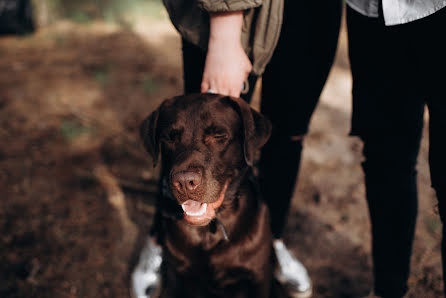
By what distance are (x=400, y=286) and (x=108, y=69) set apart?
4.36m

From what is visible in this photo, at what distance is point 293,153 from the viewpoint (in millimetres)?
2090

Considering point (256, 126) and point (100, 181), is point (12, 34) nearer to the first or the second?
point (100, 181)

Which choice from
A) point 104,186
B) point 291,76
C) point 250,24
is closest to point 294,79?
point 291,76

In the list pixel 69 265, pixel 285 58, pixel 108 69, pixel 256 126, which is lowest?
pixel 69 265

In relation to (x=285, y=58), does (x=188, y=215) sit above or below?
below

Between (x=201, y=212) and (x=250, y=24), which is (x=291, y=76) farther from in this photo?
(x=201, y=212)

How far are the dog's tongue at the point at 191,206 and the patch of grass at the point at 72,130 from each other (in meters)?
2.38

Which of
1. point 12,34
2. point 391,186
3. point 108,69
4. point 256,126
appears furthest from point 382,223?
point 12,34

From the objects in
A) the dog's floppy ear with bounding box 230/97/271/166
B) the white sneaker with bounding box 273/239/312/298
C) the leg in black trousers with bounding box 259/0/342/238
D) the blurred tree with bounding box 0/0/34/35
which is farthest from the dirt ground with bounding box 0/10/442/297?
the dog's floppy ear with bounding box 230/97/271/166

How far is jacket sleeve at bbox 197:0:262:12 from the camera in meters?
1.42

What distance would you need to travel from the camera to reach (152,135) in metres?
1.96

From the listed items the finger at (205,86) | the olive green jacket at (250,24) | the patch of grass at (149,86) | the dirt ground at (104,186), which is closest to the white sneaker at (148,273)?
the dirt ground at (104,186)

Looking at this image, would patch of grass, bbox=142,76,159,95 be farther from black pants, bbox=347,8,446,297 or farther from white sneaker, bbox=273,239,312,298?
black pants, bbox=347,8,446,297

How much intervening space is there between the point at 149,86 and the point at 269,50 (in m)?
3.16
